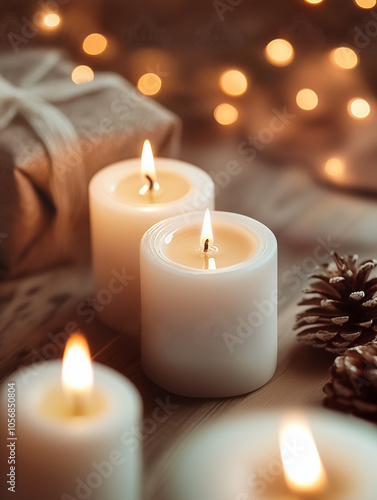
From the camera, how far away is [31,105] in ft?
3.68

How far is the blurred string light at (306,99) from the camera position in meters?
1.38

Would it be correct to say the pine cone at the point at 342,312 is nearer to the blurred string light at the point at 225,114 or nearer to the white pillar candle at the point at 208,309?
the white pillar candle at the point at 208,309

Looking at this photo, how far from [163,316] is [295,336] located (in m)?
0.19

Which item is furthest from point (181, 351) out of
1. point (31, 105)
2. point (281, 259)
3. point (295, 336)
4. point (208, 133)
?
point (208, 133)

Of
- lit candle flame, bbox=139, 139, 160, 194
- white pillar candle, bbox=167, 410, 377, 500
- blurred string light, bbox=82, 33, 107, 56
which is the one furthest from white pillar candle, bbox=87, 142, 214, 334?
blurred string light, bbox=82, 33, 107, 56

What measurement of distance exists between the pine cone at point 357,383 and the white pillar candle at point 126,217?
289mm

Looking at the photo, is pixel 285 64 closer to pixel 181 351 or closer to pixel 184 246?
pixel 184 246

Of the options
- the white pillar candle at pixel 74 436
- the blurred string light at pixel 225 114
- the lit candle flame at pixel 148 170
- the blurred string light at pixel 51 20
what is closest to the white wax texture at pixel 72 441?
the white pillar candle at pixel 74 436

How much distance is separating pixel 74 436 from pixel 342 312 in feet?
1.24

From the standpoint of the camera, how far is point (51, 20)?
1.44 m

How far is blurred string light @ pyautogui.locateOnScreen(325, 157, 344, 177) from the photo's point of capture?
128cm

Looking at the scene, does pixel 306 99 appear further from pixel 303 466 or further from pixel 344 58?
pixel 303 466

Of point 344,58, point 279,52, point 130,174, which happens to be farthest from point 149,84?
point 130,174

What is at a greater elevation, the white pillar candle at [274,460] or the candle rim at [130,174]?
the candle rim at [130,174]
